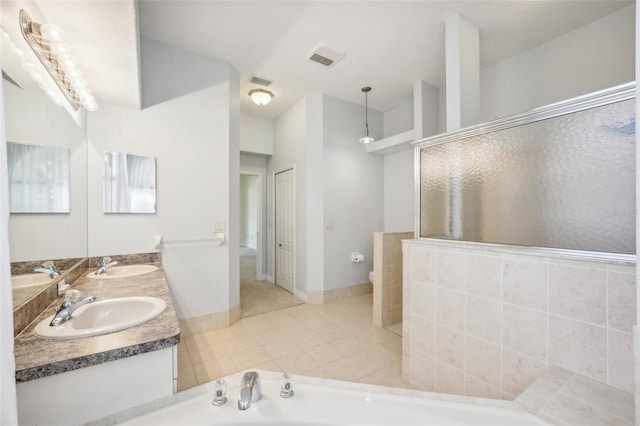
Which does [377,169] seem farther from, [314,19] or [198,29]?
[198,29]

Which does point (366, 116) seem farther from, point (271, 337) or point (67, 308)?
point (67, 308)

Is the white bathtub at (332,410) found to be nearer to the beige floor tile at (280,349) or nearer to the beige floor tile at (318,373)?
the beige floor tile at (318,373)

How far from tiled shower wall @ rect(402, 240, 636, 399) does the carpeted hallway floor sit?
1.95m

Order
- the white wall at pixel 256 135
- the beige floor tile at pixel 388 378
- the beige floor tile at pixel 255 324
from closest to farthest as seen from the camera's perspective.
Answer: the beige floor tile at pixel 388 378
the beige floor tile at pixel 255 324
the white wall at pixel 256 135

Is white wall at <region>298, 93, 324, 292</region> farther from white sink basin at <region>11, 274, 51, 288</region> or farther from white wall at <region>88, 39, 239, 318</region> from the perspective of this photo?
white sink basin at <region>11, 274, 51, 288</region>

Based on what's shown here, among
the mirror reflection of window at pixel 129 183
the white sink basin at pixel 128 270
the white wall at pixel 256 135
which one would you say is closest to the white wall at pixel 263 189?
the white wall at pixel 256 135

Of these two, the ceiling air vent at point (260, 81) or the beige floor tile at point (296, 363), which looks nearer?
the beige floor tile at point (296, 363)

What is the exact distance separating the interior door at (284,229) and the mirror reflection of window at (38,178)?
8.57ft

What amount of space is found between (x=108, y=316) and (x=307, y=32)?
2.63 meters

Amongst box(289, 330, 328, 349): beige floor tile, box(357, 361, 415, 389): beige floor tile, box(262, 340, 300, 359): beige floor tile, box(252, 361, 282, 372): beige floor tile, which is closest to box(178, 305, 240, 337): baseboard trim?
box(262, 340, 300, 359): beige floor tile

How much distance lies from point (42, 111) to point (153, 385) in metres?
1.52

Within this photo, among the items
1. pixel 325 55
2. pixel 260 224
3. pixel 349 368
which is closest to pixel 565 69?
pixel 325 55

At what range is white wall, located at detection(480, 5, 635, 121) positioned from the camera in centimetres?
→ 201

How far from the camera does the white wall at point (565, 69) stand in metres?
2.01
